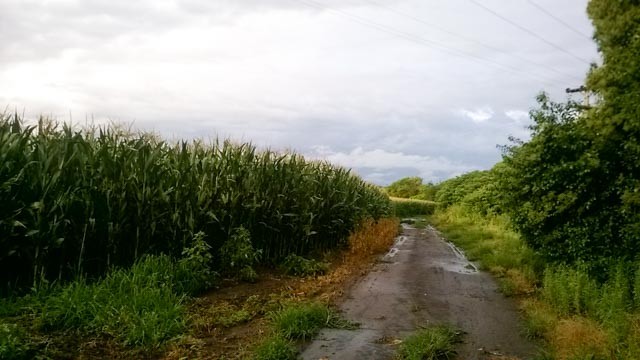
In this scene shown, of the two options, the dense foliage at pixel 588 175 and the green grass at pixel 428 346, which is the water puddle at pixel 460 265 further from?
the green grass at pixel 428 346

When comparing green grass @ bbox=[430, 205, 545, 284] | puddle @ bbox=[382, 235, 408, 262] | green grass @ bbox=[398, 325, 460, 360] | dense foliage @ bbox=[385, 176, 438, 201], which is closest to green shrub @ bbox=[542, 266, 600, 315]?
green grass @ bbox=[430, 205, 545, 284]

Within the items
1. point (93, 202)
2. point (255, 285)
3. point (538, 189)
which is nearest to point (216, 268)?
point (255, 285)

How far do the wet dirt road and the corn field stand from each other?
8.55ft

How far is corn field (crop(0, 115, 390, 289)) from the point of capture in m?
6.25

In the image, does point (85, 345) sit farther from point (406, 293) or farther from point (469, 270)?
point (469, 270)

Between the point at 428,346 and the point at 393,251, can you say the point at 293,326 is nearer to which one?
the point at 428,346

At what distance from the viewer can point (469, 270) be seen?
→ 12367 millimetres

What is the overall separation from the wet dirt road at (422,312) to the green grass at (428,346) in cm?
14

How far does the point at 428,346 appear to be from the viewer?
5.57 m

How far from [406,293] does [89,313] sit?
5548mm

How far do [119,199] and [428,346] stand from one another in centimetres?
474

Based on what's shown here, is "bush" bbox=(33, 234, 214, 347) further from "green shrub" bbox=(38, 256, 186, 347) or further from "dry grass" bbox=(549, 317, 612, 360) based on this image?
"dry grass" bbox=(549, 317, 612, 360)

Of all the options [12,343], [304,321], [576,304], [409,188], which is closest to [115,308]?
[12,343]

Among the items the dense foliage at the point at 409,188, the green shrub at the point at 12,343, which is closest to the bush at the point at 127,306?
the green shrub at the point at 12,343
